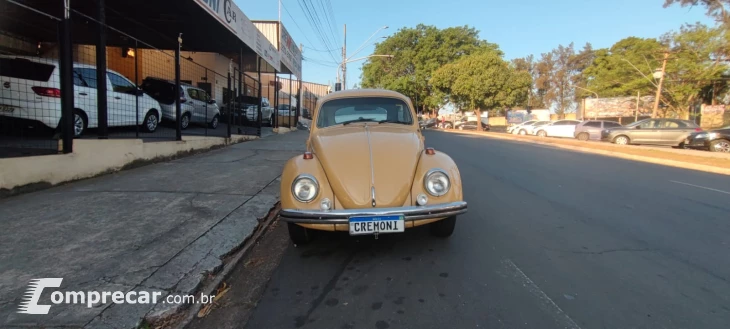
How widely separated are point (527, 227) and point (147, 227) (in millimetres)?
4437

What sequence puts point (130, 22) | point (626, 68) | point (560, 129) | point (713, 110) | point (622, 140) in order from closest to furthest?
1. point (130, 22)
2. point (622, 140)
3. point (560, 129)
4. point (713, 110)
5. point (626, 68)

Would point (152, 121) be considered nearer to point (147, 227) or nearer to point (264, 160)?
point (264, 160)

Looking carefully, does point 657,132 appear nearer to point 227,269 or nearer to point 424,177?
point 424,177

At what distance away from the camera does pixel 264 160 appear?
9.23 meters

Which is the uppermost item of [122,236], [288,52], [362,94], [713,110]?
[288,52]

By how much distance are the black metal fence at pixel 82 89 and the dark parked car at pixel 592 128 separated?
2188 centimetres

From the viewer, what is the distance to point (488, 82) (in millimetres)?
37094

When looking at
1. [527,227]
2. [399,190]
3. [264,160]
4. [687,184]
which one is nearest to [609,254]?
[527,227]

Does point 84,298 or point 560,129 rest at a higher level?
point 560,129

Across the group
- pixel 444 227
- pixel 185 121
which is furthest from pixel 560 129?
pixel 444 227

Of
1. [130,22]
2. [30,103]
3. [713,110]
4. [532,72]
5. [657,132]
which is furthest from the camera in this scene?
[532,72]

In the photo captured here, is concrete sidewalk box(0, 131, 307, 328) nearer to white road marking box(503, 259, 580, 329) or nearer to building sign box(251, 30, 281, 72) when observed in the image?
white road marking box(503, 259, 580, 329)

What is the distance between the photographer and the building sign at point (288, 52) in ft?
65.1

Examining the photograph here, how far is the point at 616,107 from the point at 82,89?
173 feet
